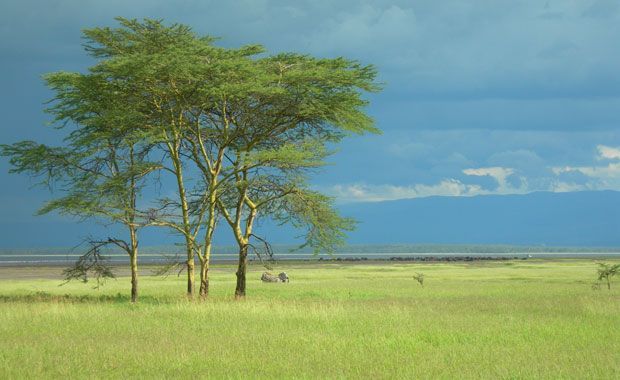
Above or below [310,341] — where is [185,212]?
above

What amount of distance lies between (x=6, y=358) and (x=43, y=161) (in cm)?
2387

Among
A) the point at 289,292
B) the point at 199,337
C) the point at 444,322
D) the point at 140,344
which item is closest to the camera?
the point at 140,344

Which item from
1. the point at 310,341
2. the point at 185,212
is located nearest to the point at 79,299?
the point at 185,212

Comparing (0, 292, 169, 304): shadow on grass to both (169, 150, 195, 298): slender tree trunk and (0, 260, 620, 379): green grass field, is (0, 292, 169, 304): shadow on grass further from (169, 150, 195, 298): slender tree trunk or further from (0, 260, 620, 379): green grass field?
(0, 260, 620, 379): green grass field

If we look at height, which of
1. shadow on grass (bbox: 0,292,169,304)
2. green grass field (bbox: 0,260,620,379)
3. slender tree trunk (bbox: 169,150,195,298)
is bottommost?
green grass field (bbox: 0,260,620,379)

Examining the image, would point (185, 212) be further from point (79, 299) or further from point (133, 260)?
point (79, 299)

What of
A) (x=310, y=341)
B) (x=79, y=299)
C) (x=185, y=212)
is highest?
(x=185, y=212)

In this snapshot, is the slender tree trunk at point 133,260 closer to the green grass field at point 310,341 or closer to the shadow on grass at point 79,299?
the shadow on grass at point 79,299

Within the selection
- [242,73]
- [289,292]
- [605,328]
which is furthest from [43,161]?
[605,328]

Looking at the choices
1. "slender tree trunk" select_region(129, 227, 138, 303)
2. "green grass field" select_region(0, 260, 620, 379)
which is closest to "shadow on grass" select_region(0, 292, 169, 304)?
"slender tree trunk" select_region(129, 227, 138, 303)

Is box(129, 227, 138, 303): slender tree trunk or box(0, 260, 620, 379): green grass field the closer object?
box(0, 260, 620, 379): green grass field

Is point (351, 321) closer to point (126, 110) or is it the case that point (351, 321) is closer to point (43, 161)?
point (126, 110)

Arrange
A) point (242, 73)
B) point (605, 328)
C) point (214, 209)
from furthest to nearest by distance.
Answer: point (214, 209)
point (242, 73)
point (605, 328)

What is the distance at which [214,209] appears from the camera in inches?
1610
